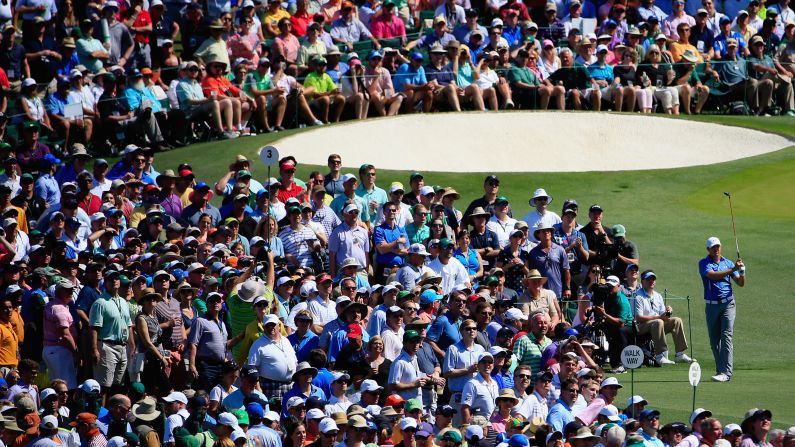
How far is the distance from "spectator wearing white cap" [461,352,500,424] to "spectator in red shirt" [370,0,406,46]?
16.4m

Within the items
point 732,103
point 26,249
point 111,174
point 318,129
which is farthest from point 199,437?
point 732,103

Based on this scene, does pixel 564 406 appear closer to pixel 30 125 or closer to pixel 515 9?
pixel 30 125

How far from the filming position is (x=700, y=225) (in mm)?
27172

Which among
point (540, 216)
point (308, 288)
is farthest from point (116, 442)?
point (540, 216)

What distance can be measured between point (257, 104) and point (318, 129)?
1.33 meters

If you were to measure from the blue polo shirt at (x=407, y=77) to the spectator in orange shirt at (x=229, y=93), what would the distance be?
3176 millimetres

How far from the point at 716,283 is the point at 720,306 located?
1.11 ft

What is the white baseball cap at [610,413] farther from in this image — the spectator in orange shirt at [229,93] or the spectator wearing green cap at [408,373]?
the spectator in orange shirt at [229,93]

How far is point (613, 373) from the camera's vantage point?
20.5 meters

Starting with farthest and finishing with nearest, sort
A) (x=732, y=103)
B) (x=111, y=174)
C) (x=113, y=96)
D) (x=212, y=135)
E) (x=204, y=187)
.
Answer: (x=732, y=103) → (x=212, y=135) → (x=113, y=96) → (x=111, y=174) → (x=204, y=187)

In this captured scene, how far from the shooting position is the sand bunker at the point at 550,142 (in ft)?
103

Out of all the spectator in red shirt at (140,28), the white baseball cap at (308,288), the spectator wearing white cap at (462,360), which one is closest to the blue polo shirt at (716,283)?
the spectator wearing white cap at (462,360)

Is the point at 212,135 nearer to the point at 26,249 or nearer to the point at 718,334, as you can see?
the point at 26,249

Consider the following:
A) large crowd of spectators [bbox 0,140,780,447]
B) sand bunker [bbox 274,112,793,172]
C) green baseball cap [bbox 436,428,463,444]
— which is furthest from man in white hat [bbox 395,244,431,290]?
sand bunker [bbox 274,112,793,172]
